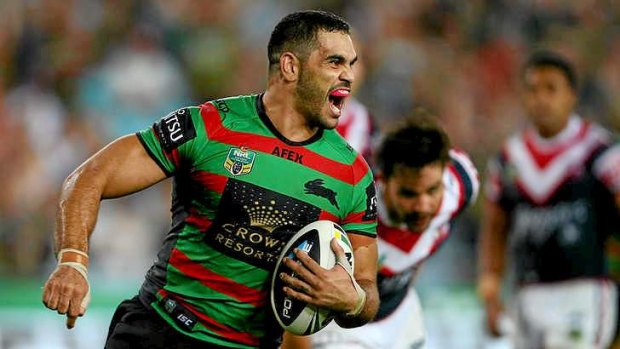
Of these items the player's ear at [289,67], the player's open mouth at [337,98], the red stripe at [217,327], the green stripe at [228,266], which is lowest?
the red stripe at [217,327]

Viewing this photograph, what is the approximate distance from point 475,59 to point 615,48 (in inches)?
56.9

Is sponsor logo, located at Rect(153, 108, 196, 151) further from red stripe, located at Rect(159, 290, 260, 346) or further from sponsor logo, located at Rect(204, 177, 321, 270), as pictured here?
red stripe, located at Rect(159, 290, 260, 346)

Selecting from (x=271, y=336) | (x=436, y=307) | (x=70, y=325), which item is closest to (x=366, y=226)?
(x=271, y=336)

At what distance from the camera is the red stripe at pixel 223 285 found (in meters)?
4.74

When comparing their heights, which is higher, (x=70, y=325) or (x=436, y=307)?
(x=70, y=325)

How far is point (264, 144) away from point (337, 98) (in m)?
0.33

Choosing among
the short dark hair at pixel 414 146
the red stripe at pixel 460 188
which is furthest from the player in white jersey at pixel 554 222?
the short dark hair at pixel 414 146

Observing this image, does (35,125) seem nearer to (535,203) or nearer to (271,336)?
(535,203)

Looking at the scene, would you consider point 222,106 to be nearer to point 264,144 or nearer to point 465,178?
point 264,144

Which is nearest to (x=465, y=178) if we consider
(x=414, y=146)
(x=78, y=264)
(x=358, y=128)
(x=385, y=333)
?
(x=414, y=146)

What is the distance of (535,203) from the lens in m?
7.80

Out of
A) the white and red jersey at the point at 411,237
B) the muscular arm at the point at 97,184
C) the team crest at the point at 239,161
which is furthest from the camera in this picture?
the white and red jersey at the point at 411,237

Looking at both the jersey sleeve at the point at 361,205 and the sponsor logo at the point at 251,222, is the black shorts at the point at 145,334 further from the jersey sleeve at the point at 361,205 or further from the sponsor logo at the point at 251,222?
the jersey sleeve at the point at 361,205

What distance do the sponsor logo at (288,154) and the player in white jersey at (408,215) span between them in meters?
1.29
